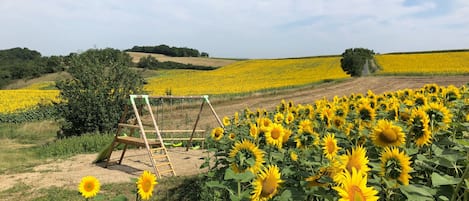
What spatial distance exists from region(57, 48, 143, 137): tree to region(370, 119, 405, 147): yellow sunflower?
1220 cm

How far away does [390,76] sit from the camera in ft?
89.9

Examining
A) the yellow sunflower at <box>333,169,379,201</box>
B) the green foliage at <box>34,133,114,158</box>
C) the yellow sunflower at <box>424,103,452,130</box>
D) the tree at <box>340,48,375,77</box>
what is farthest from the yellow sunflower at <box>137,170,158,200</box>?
the tree at <box>340,48,375,77</box>

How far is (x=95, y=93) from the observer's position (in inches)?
513

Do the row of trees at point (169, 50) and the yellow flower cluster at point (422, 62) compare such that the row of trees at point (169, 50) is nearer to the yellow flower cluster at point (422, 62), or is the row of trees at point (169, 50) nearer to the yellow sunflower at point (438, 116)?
the yellow flower cluster at point (422, 62)

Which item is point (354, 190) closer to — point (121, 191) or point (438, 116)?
point (438, 116)

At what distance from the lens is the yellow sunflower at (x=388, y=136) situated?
1596 millimetres

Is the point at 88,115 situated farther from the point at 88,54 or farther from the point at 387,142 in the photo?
the point at 387,142

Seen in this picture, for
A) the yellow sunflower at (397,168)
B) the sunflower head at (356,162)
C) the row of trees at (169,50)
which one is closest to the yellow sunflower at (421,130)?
the yellow sunflower at (397,168)

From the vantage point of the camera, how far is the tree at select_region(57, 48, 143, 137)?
1306cm

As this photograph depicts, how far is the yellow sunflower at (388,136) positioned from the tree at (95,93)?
1220cm

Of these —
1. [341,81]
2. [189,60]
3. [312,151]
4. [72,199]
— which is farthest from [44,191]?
[189,60]

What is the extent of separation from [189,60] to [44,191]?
53357 mm

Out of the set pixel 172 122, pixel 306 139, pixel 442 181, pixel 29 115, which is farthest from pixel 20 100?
pixel 442 181

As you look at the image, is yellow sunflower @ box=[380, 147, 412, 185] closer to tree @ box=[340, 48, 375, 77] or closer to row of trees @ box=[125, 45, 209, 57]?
tree @ box=[340, 48, 375, 77]
